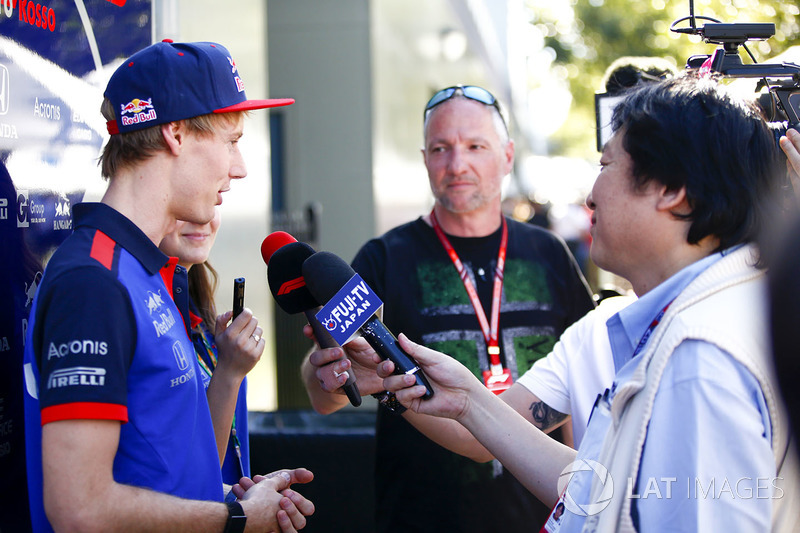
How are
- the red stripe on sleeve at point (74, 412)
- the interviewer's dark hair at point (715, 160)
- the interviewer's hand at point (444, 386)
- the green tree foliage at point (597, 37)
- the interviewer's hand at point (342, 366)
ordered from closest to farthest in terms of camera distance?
the red stripe on sleeve at point (74, 412) → the interviewer's dark hair at point (715, 160) → the interviewer's hand at point (444, 386) → the interviewer's hand at point (342, 366) → the green tree foliage at point (597, 37)

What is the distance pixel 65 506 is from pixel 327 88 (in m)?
6.86

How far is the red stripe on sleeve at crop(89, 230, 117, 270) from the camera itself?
5.48 feet

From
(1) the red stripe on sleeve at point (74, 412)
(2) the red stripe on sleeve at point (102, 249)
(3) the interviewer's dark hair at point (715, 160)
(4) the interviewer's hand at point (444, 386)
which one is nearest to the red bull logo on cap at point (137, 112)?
(2) the red stripe on sleeve at point (102, 249)

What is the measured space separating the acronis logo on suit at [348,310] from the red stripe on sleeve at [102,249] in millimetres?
Answer: 524

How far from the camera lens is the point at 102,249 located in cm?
171

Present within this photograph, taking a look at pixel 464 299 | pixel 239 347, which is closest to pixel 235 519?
pixel 239 347

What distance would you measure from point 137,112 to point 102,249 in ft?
1.22

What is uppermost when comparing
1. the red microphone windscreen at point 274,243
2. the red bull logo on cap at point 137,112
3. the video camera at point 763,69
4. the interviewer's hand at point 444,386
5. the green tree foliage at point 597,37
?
the green tree foliage at point 597,37

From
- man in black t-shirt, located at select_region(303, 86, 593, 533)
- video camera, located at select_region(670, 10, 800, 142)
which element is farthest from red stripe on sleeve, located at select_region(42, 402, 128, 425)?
video camera, located at select_region(670, 10, 800, 142)

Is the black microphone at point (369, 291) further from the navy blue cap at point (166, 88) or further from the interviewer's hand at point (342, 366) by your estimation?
the navy blue cap at point (166, 88)

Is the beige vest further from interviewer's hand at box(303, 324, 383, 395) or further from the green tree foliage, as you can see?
the green tree foliage

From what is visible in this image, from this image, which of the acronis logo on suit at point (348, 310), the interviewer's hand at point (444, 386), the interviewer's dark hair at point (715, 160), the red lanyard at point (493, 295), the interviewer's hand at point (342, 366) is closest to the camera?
the interviewer's dark hair at point (715, 160)

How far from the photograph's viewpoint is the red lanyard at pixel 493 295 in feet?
10.1

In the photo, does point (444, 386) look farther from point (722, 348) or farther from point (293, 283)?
point (722, 348)
